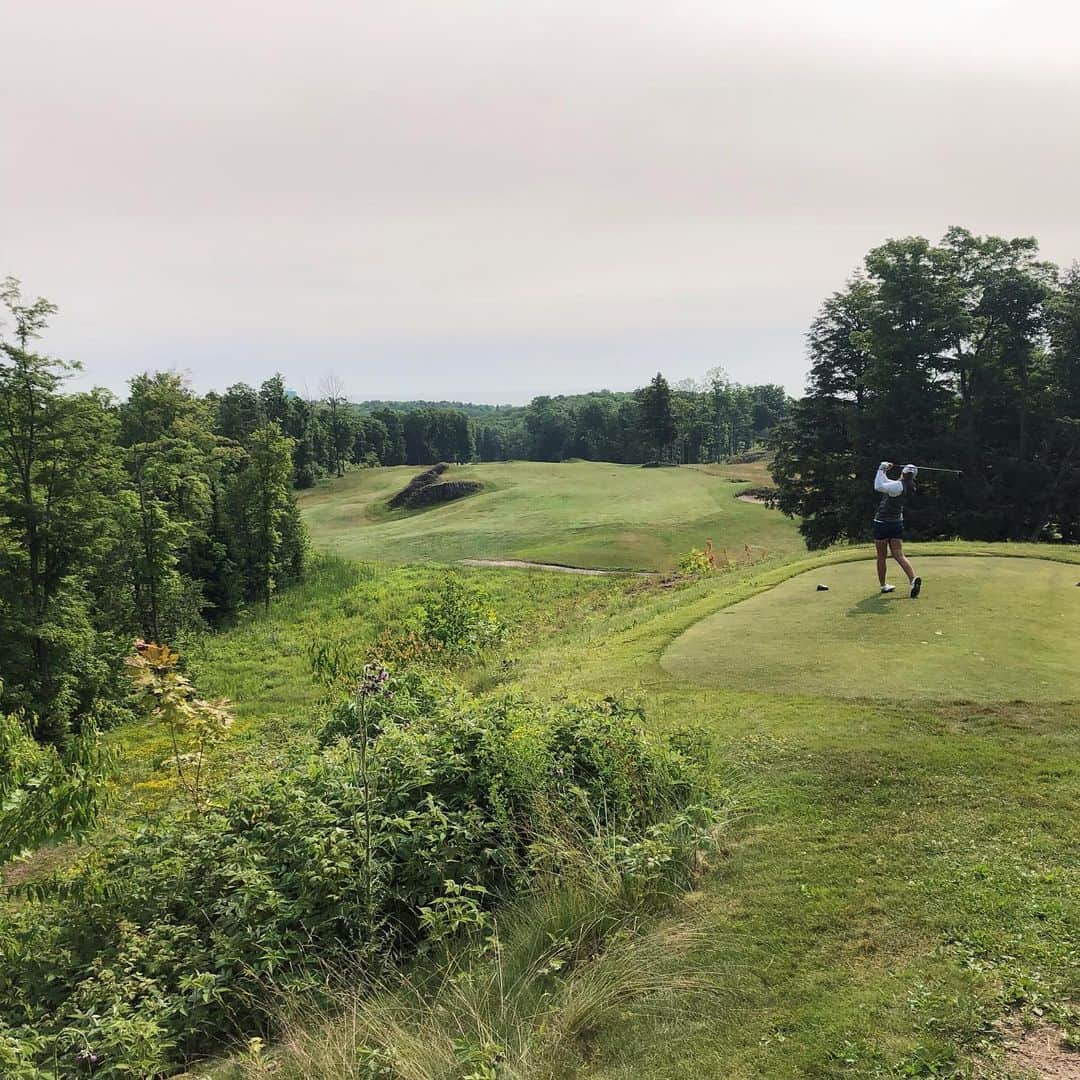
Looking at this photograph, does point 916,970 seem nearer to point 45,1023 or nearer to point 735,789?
point 735,789

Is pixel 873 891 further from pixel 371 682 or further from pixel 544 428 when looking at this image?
pixel 544 428

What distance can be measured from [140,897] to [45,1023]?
1.05 m

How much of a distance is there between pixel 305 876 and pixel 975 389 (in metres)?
33.7

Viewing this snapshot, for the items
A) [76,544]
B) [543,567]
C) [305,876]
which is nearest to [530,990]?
[305,876]

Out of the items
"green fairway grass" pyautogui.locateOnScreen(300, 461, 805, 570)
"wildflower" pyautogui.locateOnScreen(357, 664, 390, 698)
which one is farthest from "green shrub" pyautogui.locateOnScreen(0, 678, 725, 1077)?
"green fairway grass" pyautogui.locateOnScreen(300, 461, 805, 570)

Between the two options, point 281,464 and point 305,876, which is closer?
point 305,876

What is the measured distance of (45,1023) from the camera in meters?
4.60

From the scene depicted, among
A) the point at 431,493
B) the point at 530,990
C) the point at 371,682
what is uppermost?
the point at 431,493

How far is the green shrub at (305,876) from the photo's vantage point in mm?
4582

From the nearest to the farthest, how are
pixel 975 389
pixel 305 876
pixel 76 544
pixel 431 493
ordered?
pixel 305 876
pixel 76 544
pixel 975 389
pixel 431 493

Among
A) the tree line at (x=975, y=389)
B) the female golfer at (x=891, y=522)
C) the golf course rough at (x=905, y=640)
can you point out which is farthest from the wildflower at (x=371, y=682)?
the tree line at (x=975, y=389)

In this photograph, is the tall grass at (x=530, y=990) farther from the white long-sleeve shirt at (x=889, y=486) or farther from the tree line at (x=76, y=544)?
the tree line at (x=76, y=544)

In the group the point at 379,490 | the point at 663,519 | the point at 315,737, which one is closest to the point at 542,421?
the point at 379,490

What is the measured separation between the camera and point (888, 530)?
11.8 metres
